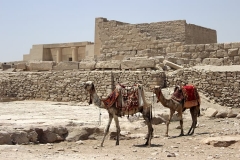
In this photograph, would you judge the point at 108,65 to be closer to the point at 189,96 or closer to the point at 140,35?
Result: the point at 140,35

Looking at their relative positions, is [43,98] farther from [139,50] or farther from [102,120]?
[102,120]

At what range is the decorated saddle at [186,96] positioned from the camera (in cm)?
990

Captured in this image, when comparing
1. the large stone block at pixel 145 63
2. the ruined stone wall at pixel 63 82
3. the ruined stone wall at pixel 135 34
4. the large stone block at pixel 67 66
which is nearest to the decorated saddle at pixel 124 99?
the ruined stone wall at pixel 63 82

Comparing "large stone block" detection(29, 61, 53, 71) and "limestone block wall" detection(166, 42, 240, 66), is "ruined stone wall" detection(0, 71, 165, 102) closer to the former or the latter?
"large stone block" detection(29, 61, 53, 71)

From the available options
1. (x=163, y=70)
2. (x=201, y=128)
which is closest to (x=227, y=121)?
(x=201, y=128)

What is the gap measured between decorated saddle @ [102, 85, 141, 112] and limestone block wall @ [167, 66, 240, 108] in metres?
7.49

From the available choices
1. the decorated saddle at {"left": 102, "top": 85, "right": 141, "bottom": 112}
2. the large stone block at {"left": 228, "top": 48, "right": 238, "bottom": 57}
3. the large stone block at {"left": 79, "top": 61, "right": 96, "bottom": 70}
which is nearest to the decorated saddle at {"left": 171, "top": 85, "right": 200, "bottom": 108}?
the decorated saddle at {"left": 102, "top": 85, "right": 141, "bottom": 112}

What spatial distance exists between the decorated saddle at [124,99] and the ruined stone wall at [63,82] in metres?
7.03

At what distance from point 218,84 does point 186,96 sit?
5.77m

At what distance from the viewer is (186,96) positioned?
9.95m

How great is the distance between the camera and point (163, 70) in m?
16.3

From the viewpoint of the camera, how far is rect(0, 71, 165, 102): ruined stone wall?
15.6 m

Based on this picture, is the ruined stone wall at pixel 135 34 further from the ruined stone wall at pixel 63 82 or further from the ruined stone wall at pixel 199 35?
the ruined stone wall at pixel 63 82

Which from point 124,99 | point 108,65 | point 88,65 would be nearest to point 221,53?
point 108,65
